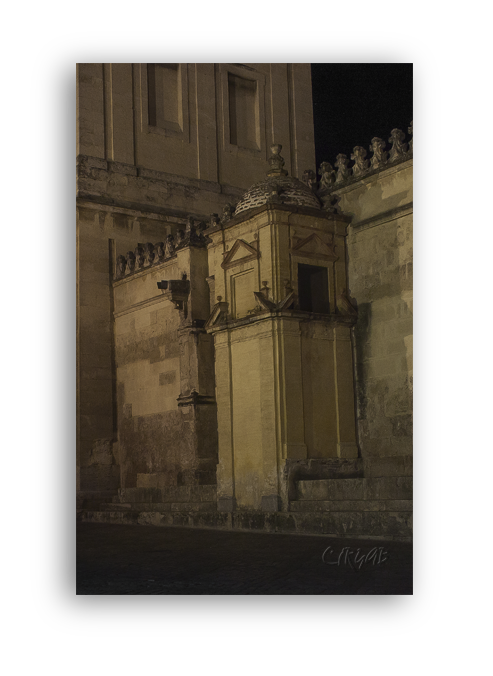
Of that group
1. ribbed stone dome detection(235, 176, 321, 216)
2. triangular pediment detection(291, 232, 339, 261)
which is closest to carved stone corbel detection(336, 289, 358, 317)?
triangular pediment detection(291, 232, 339, 261)

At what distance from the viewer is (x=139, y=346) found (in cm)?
1981

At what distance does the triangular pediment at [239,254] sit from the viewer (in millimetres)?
15125

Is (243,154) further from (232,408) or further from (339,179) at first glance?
(232,408)

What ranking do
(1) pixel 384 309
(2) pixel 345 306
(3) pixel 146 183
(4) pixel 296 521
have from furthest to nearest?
(3) pixel 146 183, (2) pixel 345 306, (1) pixel 384 309, (4) pixel 296 521

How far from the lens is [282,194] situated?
49.4 feet

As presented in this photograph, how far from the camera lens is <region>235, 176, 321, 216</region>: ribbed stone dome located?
15.0 metres

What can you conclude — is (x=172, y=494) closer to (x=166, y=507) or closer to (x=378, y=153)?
(x=166, y=507)

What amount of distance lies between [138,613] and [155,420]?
1175cm

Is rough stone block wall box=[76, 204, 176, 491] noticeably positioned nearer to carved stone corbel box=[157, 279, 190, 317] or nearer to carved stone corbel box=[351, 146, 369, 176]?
carved stone corbel box=[157, 279, 190, 317]

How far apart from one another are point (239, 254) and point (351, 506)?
5193 millimetres

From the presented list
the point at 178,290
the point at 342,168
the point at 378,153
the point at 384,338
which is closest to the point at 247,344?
the point at 384,338

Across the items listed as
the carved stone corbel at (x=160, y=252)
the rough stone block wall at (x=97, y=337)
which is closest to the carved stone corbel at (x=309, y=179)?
the carved stone corbel at (x=160, y=252)

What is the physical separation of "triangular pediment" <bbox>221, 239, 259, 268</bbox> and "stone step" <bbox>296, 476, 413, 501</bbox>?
385cm

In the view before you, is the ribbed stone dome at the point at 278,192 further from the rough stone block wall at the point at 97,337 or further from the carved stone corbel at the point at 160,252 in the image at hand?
the rough stone block wall at the point at 97,337
